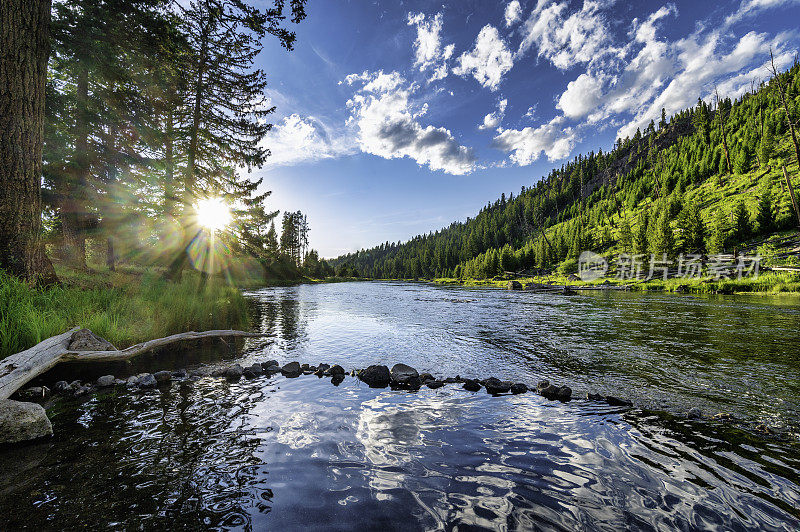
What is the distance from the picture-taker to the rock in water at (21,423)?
4422 millimetres

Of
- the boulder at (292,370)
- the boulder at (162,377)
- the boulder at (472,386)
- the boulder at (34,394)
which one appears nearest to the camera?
the boulder at (34,394)

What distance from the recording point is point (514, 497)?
12.5ft

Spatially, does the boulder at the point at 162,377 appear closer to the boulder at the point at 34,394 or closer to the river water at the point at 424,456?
the river water at the point at 424,456

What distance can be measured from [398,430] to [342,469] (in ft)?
5.08

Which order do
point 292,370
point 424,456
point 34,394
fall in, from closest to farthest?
point 424,456
point 34,394
point 292,370

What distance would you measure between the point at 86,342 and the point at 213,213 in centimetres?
1642

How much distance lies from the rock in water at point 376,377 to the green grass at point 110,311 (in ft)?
25.2

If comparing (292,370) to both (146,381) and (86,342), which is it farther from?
(86,342)

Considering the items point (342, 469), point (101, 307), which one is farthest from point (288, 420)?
point (101, 307)

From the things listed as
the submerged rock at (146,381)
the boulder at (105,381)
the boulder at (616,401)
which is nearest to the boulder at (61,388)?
the boulder at (105,381)

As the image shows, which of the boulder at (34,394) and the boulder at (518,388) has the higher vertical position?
the boulder at (34,394)

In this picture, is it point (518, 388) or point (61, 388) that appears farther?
point (518, 388)

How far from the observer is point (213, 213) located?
2164cm

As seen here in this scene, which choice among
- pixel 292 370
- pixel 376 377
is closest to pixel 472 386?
pixel 376 377
